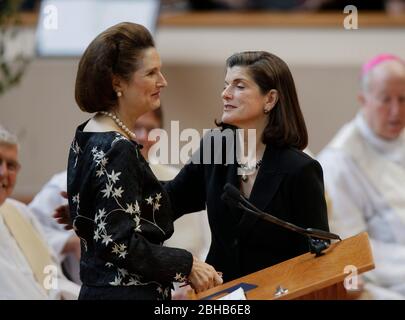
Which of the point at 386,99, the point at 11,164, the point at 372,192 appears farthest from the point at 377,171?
the point at 11,164

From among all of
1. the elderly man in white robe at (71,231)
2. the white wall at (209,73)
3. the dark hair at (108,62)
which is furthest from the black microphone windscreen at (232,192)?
the white wall at (209,73)

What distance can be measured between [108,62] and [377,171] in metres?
2.24

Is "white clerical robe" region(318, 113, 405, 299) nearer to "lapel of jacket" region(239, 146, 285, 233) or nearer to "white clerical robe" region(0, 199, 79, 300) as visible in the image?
"white clerical robe" region(0, 199, 79, 300)

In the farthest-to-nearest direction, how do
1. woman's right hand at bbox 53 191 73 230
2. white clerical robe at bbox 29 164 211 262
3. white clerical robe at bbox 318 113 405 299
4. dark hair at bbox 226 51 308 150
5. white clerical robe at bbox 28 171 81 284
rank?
white clerical robe at bbox 318 113 405 299
white clerical robe at bbox 28 171 81 284
white clerical robe at bbox 29 164 211 262
woman's right hand at bbox 53 191 73 230
dark hair at bbox 226 51 308 150

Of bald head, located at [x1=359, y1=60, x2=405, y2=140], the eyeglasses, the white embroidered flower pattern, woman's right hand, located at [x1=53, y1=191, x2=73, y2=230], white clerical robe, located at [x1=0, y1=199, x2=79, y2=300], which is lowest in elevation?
the white embroidered flower pattern

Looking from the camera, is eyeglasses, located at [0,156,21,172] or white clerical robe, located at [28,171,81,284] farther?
white clerical robe, located at [28,171,81,284]

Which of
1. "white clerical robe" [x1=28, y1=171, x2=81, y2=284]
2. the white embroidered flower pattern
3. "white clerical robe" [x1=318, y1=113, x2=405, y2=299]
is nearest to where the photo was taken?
the white embroidered flower pattern

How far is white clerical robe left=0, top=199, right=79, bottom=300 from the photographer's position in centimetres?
293

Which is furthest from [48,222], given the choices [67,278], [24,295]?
[24,295]

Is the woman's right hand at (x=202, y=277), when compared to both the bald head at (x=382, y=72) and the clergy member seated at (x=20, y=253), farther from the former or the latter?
the bald head at (x=382, y=72)

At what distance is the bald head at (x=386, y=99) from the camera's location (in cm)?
416

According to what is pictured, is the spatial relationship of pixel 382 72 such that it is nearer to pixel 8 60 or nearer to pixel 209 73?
pixel 209 73

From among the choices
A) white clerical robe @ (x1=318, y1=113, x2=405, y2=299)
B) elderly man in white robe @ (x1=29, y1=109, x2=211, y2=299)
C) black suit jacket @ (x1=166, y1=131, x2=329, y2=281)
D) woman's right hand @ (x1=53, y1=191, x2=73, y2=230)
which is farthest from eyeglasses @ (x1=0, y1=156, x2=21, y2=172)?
white clerical robe @ (x1=318, y1=113, x2=405, y2=299)

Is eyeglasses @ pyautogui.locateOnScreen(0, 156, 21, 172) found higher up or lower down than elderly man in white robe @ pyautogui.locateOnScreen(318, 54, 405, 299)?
lower down
